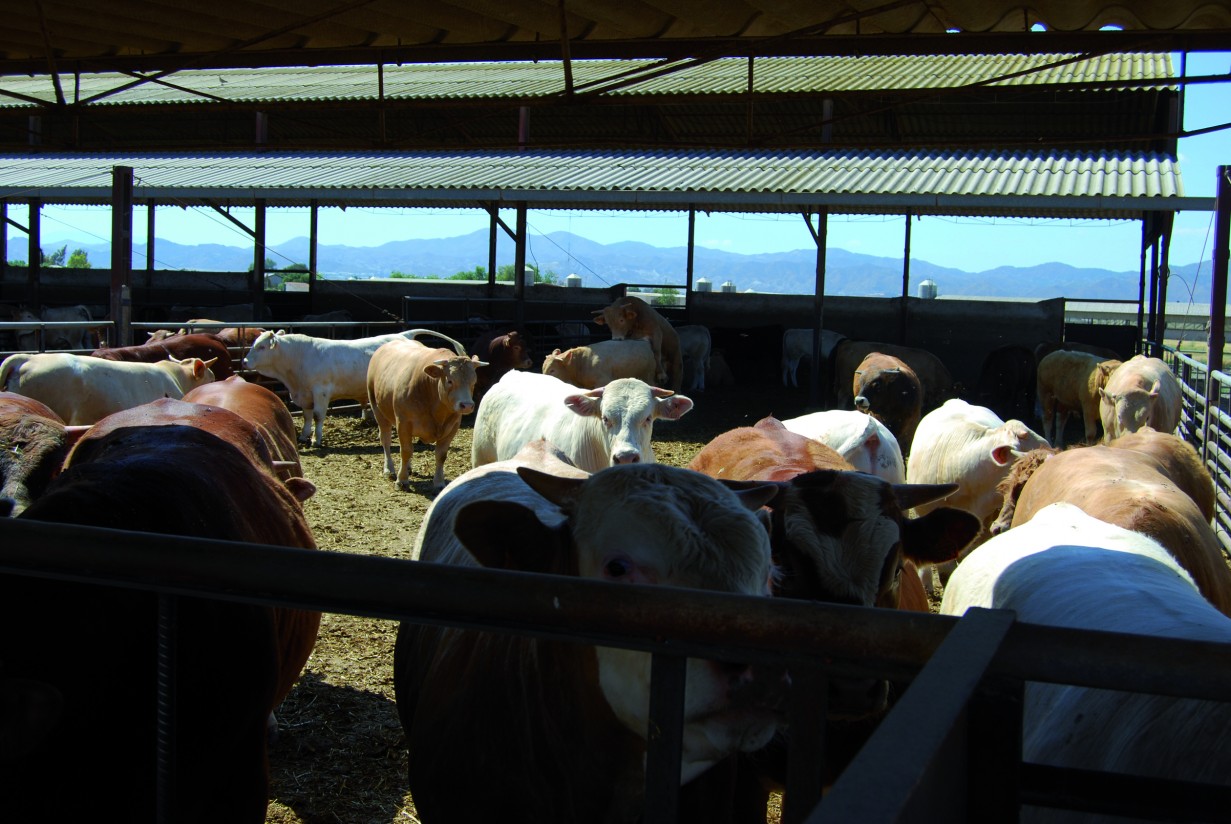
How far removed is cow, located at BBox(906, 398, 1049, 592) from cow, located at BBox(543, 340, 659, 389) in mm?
8317

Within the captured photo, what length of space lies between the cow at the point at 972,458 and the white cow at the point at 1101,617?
303 cm

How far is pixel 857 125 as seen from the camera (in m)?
24.7

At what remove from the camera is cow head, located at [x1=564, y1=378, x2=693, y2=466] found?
804 centimetres

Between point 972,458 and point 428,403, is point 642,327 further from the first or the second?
point 972,458

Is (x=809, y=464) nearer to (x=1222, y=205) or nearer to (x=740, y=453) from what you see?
(x=740, y=453)

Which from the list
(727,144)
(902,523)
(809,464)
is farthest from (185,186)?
(902,523)

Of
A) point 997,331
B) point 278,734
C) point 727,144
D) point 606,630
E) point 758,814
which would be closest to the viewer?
point 606,630

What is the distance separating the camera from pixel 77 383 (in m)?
10.3

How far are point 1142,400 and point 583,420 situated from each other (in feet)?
21.3

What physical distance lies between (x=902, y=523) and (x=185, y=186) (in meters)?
18.9

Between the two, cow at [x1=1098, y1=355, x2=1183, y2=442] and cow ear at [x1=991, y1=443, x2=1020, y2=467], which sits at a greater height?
cow at [x1=1098, y1=355, x2=1183, y2=442]

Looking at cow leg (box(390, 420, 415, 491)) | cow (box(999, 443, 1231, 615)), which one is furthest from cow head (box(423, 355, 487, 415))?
cow (box(999, 443, 1231, 615))

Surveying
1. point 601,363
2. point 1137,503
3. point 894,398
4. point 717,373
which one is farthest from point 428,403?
point 717,373

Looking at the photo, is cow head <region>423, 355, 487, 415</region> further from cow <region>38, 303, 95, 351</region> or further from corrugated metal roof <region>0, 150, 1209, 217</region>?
cow <region>38, 303, 95, 351</region>
